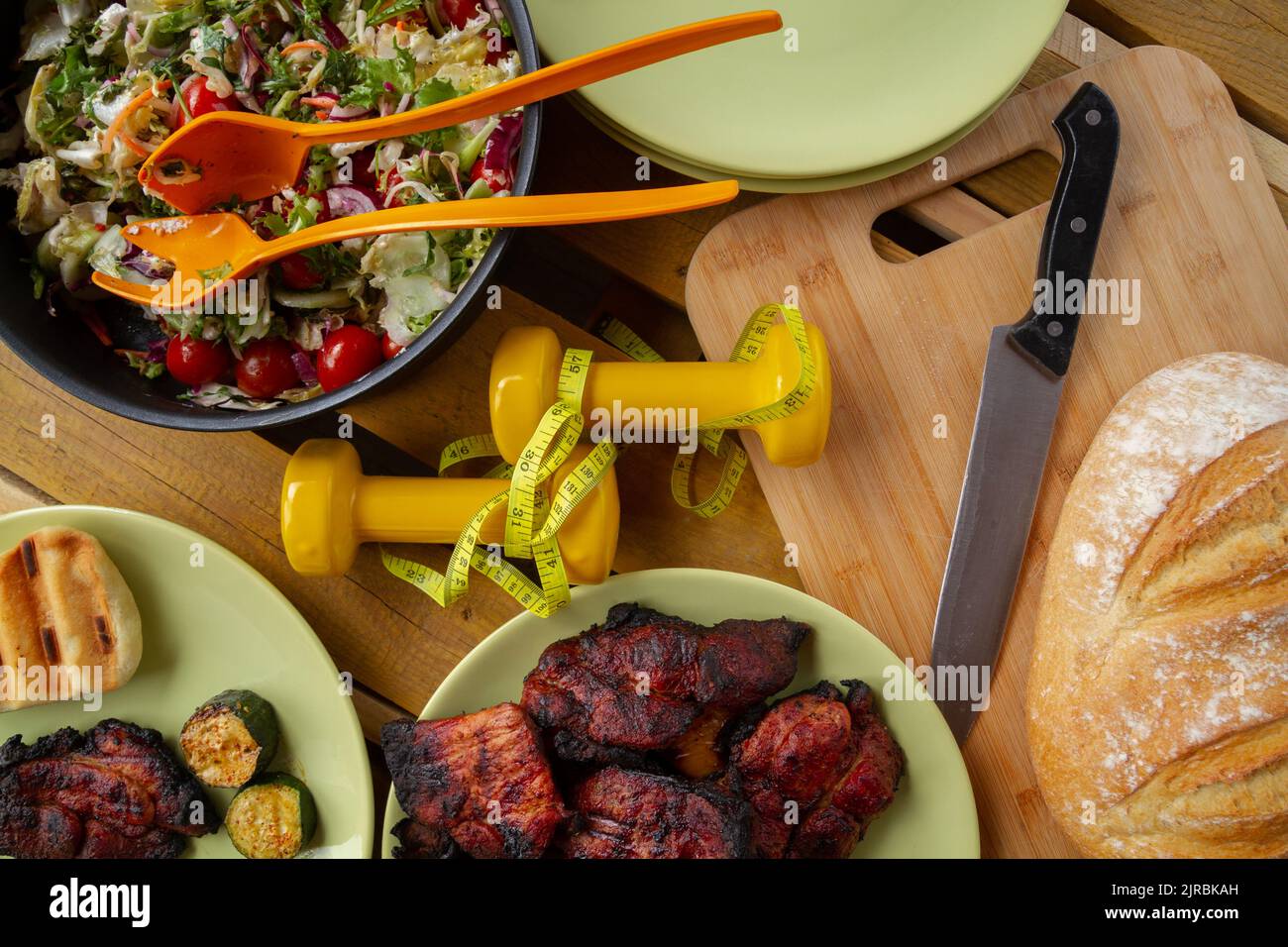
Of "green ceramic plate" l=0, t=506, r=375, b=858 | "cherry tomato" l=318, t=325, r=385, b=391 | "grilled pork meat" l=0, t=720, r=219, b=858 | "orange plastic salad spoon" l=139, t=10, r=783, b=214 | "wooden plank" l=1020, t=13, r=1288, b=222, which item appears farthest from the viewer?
"wooden plank" l=1020, t=13, r=1288, b=222

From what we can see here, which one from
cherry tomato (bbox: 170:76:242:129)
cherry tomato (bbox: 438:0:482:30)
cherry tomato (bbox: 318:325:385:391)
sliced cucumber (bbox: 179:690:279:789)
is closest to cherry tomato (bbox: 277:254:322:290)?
cherry tomato (bbox: 318:325:385:391)

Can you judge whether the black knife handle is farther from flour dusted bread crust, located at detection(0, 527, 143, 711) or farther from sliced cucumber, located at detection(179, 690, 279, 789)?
flour dusted bread crust, located at detection(0, 527, 143, 711)

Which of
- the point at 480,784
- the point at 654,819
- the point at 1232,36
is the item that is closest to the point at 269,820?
the point at 480,784

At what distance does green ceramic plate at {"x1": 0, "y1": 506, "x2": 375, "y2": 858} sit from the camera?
238 cm

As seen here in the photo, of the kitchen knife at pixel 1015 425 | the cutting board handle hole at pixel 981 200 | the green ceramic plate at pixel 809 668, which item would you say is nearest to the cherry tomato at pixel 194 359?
the green ceramic plate at pixel 809 668

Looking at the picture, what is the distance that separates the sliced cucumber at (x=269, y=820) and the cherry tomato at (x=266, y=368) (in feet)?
3.10

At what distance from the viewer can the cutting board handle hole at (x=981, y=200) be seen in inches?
97.0

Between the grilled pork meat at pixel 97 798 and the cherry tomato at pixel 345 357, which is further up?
the cherry tomato at pixel 345 357

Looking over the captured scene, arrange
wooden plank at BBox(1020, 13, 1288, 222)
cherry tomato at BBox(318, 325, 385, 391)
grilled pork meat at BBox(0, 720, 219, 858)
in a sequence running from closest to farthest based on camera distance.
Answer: cherry tomato at BBox(318, 325, 385, 391) → grilled pork meat at BBox(0, 720, 219, 858) → wooden plank at BBox(1020, 13, 1288, 222)

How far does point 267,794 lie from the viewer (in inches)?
92.7

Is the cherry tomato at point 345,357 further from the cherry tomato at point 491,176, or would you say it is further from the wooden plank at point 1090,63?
the wooden plank at point 1090,63

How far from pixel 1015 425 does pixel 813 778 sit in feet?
3.13

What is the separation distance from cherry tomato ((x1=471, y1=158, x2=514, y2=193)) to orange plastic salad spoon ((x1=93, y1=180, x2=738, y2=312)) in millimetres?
158

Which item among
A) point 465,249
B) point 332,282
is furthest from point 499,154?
point 332,282
